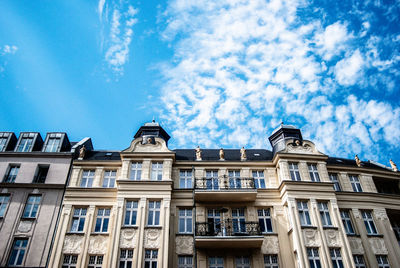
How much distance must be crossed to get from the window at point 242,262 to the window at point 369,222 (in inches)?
351

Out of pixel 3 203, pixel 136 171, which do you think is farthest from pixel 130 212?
pixel 3 203

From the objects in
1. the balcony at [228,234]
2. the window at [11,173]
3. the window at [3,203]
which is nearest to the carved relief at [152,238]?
the balcony at [228,234]

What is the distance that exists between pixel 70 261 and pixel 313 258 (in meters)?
15.0

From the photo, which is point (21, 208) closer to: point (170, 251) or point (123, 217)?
point (123, 217)

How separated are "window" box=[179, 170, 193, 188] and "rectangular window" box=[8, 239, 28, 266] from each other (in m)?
10.8

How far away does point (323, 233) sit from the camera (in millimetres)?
20688

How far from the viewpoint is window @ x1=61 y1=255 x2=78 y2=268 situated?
1994 cm

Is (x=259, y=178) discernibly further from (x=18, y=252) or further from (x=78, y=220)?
(x=18, y=252)

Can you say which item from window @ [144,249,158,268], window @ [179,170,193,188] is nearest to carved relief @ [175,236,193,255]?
window @ [144,249,158,268]

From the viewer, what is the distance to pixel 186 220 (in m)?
22.1

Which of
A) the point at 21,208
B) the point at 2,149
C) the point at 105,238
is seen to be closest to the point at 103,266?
the point at 105,238

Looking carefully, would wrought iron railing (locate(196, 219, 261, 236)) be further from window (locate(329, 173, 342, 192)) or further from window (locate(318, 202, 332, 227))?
window (locate(329, 173, 342, 192))

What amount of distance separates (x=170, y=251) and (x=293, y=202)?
343 inches

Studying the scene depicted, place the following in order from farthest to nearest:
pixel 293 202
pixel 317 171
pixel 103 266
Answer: pixel 317 171 < pixel 293 202 < pixel 103 266
